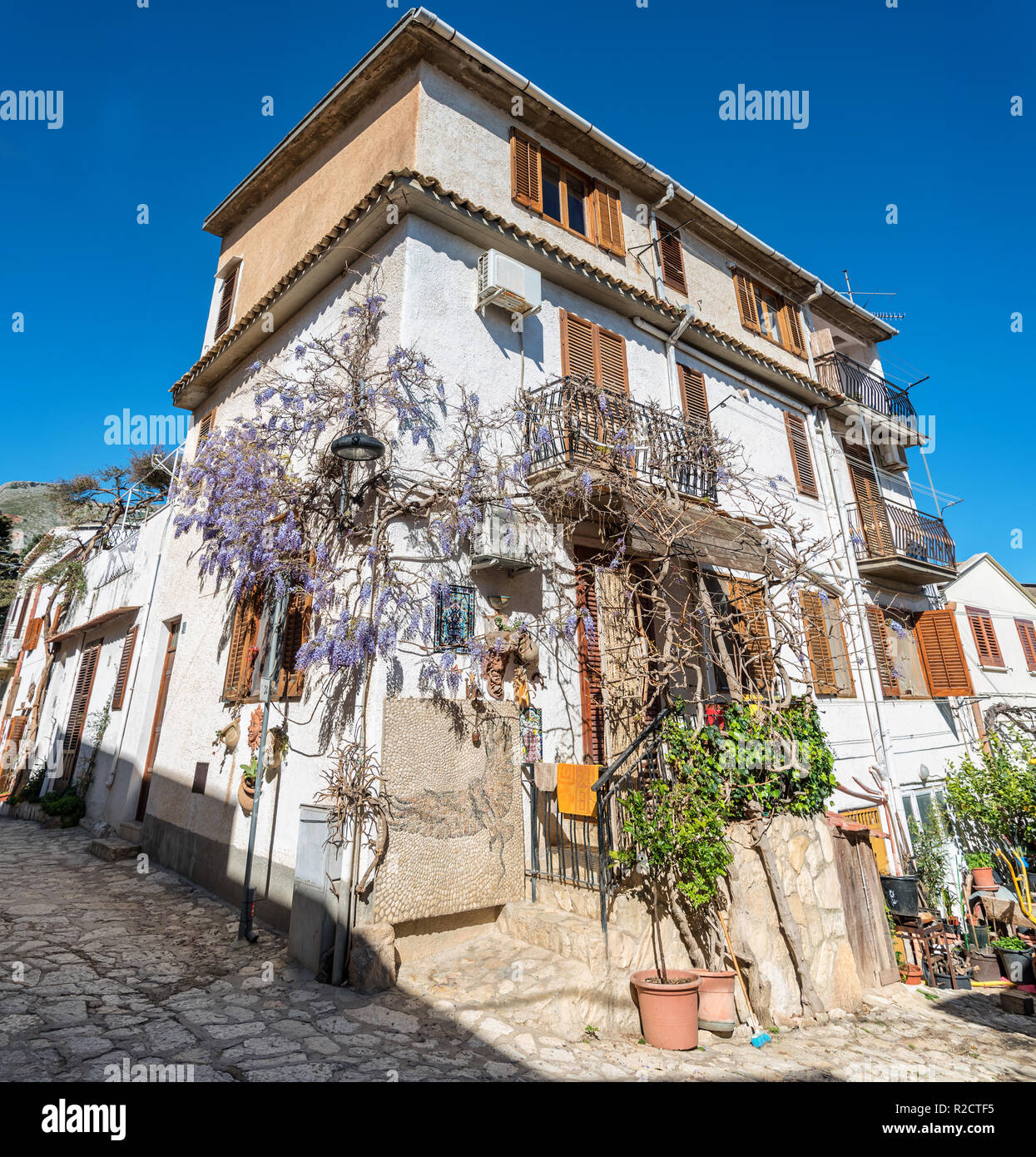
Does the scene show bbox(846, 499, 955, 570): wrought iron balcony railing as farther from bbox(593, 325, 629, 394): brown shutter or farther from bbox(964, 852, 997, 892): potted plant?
bbox(593, 325, 629, 394): brown shutter

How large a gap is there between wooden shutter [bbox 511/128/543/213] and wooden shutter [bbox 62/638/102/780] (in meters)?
11.9

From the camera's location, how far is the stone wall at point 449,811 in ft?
17.9

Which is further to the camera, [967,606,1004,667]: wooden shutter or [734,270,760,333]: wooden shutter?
[967,606,1004,667]: wooden shutter

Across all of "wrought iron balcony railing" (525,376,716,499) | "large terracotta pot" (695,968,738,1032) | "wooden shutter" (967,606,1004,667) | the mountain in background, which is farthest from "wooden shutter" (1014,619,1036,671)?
the mountain in background

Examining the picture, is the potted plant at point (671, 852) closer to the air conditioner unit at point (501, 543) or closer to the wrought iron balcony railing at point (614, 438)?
the air conditioner unit at point (501, 543)

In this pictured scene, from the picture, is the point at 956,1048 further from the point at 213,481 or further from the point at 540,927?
the point at 213,481

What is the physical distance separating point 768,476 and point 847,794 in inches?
216

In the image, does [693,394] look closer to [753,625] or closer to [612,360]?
[612,360]

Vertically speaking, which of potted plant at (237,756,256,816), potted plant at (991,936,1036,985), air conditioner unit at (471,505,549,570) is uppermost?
air conditioner unit at (471,505,549,570)

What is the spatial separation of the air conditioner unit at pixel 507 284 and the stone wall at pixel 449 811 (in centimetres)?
483

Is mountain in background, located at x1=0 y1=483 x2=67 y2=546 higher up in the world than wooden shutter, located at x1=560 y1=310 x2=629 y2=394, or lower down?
higher up

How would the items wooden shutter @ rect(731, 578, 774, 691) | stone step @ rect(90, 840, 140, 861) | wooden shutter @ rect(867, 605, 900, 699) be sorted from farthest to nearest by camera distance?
wooden shutter @ rect(867, 605, 900, 699) < wooden shutter @ rect(731, 578, 774, 691) < stone step @ rect(90, 840, 140, 861)

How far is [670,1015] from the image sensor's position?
15.4 feet

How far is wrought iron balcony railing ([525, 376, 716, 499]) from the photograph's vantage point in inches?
292
